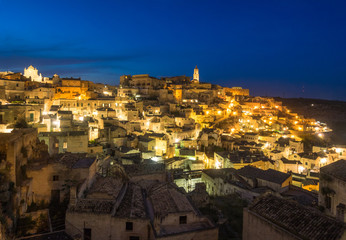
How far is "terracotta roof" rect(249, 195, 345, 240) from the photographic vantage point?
22.7 ft

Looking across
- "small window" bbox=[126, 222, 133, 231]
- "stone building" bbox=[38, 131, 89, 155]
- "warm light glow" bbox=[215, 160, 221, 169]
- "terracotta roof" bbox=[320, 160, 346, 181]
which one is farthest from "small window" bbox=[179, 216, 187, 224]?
"warm light glow" bbox=[215, 160, 221, 169]

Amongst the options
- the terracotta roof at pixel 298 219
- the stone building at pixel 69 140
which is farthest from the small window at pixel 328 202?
the stone building at pixel 69 140

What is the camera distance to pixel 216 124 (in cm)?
4731

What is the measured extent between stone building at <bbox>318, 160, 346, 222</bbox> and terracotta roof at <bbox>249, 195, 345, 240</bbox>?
3666mm

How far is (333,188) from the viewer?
447 inches

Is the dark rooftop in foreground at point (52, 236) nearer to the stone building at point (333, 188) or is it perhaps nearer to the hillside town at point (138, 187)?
the hillside town at point (138, 187)

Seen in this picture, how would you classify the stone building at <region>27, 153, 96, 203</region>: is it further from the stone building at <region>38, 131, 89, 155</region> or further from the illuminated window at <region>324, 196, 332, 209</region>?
the illuminated window at <region>324, 196, 332, 209</region>

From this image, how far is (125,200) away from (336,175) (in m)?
10.5

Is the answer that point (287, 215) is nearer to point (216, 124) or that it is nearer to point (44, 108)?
point (44, 108)

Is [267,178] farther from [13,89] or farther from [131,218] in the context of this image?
[13,89]

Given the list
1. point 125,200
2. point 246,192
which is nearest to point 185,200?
point 125,200

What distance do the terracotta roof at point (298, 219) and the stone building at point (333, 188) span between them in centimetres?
367

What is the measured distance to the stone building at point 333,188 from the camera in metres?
10.8

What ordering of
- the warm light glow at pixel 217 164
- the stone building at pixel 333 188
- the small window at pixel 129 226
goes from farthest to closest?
the warm light glow at pixel 217 164
the stone building at pixel 333 188
the small window at pixel 129 226
